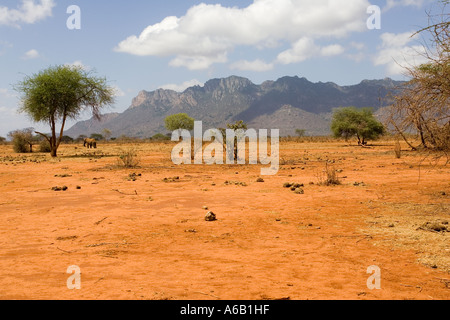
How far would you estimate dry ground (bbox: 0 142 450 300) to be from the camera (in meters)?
4.04

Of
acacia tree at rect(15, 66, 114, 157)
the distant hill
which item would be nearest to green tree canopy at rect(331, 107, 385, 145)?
acacia tree at rect(15, 66, 114, 157)

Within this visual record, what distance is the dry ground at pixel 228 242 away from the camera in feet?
13.3

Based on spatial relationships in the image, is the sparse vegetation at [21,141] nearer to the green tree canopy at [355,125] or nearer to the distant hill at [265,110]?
the green tree canopy at [355,125]

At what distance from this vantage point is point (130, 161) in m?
19.2

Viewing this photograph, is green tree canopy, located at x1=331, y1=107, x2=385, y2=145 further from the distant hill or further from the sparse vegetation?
the distant hill

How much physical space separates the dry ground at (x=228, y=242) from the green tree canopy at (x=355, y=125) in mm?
29216

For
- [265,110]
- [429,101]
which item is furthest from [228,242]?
[265,110]

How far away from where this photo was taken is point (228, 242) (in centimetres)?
605

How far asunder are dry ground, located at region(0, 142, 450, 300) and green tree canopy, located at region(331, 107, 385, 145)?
95.9ft

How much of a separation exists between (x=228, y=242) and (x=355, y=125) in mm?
36543

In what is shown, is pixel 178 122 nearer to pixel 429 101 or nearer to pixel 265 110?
pixel 429 101

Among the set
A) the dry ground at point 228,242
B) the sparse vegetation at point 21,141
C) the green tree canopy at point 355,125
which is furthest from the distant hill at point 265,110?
the dry ground at point 228,242
